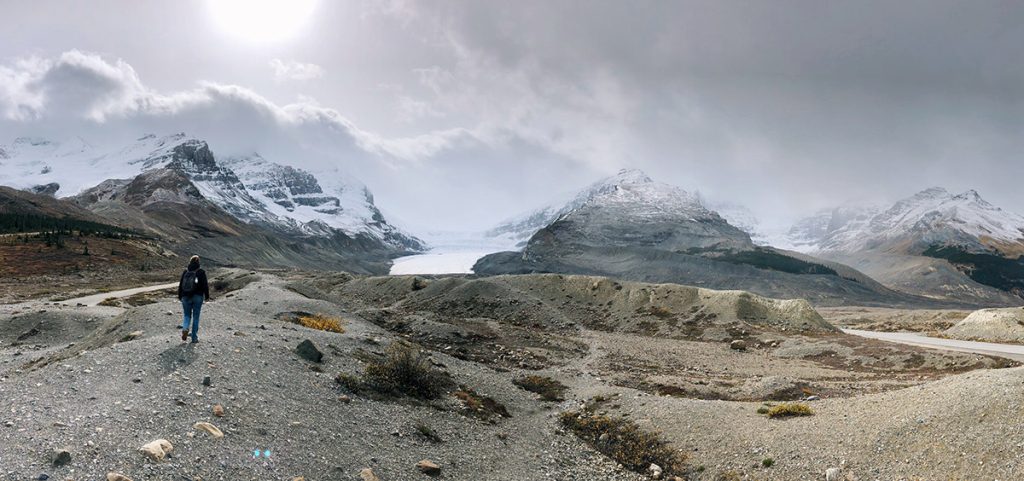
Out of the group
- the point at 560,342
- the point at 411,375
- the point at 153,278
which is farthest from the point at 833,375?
the point at 153,278

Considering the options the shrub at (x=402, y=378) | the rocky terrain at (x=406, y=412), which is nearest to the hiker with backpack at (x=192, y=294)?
the rocky terrain at (x=406, y=412)

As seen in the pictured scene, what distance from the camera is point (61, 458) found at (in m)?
10.2

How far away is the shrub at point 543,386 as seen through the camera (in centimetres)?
2814

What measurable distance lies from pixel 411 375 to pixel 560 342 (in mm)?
28641

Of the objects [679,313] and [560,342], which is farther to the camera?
[679,313]

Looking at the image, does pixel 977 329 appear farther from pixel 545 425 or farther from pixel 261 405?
pixel 261 405

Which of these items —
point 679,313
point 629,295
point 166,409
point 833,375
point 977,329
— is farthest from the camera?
point 629,295

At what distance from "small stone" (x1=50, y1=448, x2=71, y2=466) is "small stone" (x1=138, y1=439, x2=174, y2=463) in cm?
124

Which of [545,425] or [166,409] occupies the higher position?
[166,409]

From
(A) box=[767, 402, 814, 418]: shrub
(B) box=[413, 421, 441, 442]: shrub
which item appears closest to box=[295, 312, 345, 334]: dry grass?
(B) box=[413, 421, 441, 442]: shrub

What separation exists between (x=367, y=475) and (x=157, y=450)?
4.92 meters

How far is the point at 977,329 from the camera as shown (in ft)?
199

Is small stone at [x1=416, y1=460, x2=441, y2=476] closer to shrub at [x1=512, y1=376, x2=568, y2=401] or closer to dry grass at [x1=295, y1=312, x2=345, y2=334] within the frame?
shrub at [x1=512, y1=376, x2=568, y2=401]

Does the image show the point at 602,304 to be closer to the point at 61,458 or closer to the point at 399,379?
the point at 399,379
